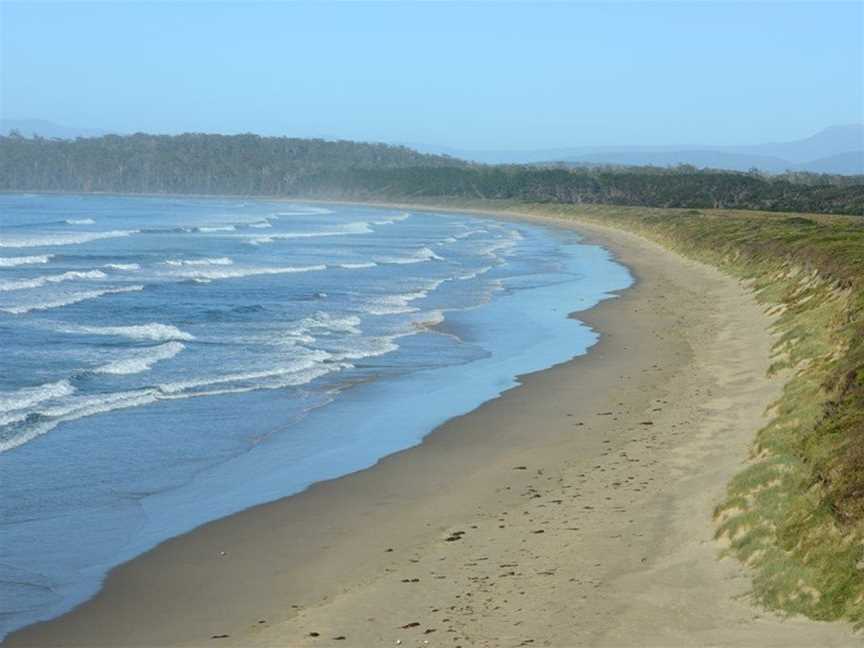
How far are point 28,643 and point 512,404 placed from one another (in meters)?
12.4

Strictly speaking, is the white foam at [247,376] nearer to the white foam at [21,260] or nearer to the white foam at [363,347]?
the white foam at [363,347]

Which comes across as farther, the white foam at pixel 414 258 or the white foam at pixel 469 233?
the white foam at pixel 469 233

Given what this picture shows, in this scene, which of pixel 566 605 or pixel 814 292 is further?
pixel 814 292

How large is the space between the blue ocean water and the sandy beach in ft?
2.73

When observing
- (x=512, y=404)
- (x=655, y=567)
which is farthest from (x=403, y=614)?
(x=512, y=404)

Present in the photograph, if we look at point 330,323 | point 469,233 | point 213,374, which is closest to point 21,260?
point 330,323

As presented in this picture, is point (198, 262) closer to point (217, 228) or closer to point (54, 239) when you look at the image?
point (54, 239)

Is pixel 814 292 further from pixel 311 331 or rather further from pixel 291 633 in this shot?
pixel 291 633

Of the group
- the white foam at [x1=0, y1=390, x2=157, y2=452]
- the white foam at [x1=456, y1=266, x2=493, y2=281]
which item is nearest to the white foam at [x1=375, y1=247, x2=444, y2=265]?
the white foam at [x1=456, y1=266, x2=493, y2=281]

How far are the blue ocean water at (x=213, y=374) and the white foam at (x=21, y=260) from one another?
4.4 inches

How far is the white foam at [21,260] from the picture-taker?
53.4 meters

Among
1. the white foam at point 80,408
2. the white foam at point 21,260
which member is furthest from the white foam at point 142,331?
the white foam at point 21,260

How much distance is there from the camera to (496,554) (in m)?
13.1

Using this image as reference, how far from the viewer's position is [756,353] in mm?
25516
